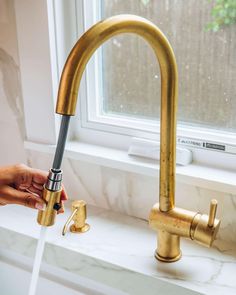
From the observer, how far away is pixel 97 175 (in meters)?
1.05

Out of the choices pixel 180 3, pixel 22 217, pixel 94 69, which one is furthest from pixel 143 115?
pixel 22 217

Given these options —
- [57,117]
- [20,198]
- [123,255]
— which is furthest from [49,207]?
[57,117]

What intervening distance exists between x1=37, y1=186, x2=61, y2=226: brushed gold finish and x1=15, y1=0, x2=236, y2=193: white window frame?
260 mm

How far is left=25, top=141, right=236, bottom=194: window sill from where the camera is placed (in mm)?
895

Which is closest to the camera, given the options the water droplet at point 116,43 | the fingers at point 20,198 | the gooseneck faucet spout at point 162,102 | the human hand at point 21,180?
the gooseneck faucet spout at point 162,102

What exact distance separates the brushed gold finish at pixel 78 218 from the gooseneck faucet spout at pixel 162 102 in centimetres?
18

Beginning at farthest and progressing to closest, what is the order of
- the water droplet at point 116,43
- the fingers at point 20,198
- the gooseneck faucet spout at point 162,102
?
the water droplet at point 116,43 < the fingers at point 20,198 < the gooseneck faucet spout at point 162,102

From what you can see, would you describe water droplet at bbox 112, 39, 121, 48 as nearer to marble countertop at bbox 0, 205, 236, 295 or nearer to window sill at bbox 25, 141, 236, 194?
window sill at bbox 25, 141, 236, 194

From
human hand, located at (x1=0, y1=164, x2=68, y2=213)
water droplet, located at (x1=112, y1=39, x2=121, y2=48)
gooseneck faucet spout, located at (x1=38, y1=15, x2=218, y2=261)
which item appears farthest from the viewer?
→ water droplet, located at (x1=112, y1=39, x2=121, y2=48)

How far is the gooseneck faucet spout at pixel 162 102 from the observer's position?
662 millimetres

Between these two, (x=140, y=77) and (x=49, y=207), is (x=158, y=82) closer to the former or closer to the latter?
(x=140, y=77)

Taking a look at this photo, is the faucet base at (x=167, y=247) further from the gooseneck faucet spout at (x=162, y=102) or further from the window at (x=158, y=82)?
the window at (x=158, y=82)

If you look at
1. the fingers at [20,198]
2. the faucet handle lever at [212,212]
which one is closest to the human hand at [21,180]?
the fingers at [20,198]

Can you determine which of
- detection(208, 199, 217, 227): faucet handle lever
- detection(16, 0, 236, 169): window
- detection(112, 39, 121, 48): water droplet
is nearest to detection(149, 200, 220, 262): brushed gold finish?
detection(208, 199, 217, 227): faucet handle lever
